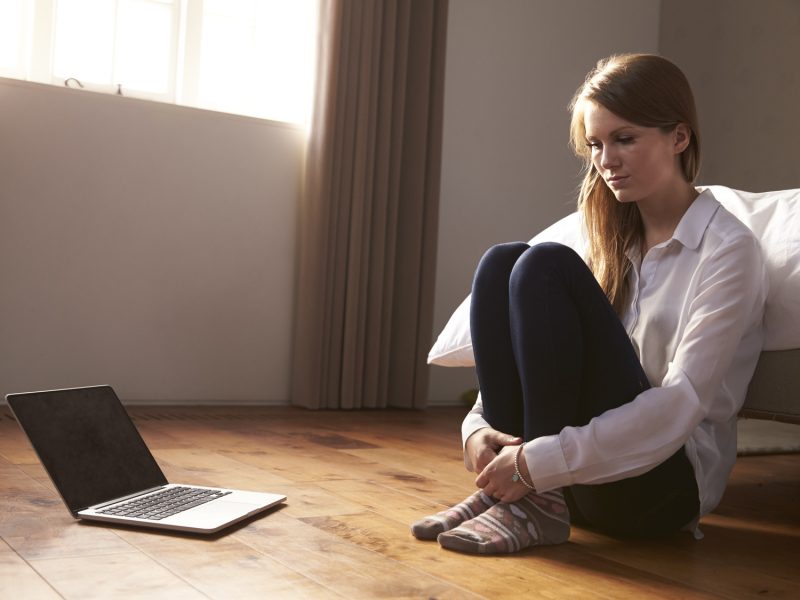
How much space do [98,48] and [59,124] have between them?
12.9 inches

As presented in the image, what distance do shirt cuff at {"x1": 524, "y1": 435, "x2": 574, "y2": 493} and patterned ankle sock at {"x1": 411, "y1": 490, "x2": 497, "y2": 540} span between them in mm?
153

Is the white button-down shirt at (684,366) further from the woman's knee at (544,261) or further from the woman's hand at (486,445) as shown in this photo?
the woman's knee at (544,261)

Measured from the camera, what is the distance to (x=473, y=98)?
3.91 meters

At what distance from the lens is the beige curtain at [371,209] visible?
3.41 metres

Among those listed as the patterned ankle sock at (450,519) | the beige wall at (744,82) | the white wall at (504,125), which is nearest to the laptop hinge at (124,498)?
the patterned ankle sock at (450,519)

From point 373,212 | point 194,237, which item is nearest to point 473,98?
point 373,212

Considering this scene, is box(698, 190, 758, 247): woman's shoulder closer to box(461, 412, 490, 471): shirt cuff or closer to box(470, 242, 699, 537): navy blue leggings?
box(470, 242, 699, 537): navy blue leggings

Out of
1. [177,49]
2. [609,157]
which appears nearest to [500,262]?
[609,157]

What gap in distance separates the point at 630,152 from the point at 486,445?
49 cm

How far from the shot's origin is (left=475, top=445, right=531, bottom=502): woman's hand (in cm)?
138

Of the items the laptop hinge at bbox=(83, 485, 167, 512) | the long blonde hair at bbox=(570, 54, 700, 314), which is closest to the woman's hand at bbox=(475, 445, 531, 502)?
the long blonde hair at bbox=(570, 54, 700, 314)

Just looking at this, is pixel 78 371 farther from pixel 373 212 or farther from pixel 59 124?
pixel 373 212

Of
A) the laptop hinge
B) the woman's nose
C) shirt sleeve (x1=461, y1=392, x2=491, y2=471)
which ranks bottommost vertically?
the laptop hinge

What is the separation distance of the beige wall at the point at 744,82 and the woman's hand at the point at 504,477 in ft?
A: 9.48
